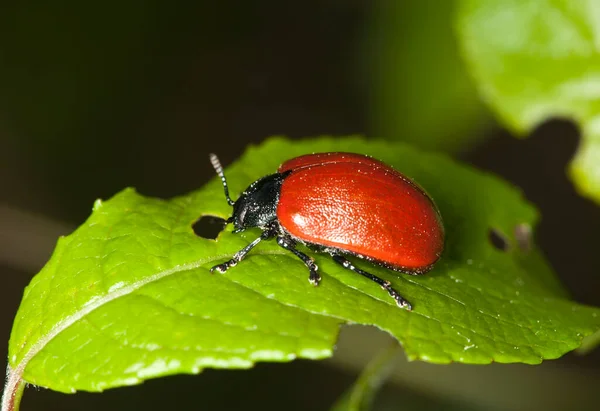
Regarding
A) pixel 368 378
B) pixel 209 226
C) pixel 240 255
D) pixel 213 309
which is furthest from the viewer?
pixel 368 378

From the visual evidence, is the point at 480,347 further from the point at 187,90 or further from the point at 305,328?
the point at 187,90

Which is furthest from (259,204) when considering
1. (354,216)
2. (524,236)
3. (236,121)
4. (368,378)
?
(236,121)

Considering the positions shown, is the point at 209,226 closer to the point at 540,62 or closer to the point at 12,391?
the point at 12,391

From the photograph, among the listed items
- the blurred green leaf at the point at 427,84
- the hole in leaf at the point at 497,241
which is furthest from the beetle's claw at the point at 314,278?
the blurred green leaf at the point at 427,84

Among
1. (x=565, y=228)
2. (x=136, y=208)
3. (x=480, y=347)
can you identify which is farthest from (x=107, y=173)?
(x=480, y=347)

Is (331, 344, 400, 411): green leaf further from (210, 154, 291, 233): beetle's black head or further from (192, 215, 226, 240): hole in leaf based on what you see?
(192, 215, 226, 240): hole in leaf
